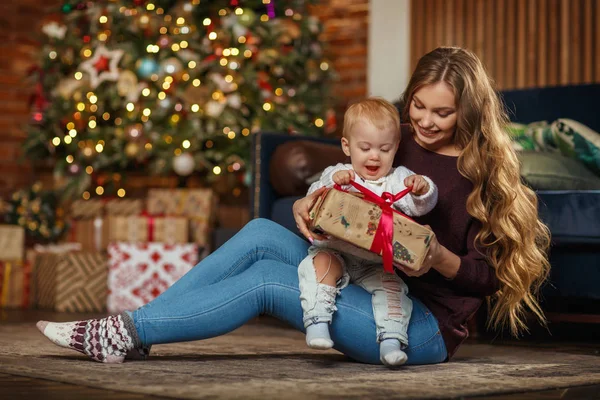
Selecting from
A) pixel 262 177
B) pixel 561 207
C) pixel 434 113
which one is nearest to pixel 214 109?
pixel 262 177

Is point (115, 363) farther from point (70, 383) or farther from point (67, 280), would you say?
point (67, 280)

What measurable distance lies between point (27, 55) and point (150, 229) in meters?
1.90

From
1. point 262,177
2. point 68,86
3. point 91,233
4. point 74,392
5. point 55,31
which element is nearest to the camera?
point 74,392

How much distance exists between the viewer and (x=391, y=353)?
197cm

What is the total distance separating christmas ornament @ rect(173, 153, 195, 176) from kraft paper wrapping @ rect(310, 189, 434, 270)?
9.19 ft

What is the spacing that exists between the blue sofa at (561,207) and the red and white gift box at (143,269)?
89 centimetres

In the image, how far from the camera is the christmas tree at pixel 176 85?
4727mm

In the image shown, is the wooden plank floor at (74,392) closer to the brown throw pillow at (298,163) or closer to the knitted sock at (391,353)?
the knitted sock at (391,353)

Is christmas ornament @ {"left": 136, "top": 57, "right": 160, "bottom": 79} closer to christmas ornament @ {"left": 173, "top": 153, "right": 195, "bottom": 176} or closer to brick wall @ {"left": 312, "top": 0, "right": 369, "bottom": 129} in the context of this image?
christmas ornament @ {"left": 173, "top": 153, "right": 195, "bottom": 176}

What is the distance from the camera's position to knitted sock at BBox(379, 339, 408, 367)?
196 cm

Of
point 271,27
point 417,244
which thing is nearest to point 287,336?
point 417,244

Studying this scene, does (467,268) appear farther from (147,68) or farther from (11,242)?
(11,242)

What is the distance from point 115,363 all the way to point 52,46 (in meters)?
3.50

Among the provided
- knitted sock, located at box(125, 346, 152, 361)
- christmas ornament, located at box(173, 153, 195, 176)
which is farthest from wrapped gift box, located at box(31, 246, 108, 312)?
knitted sock, located at box(125, 346, 152, 361)
